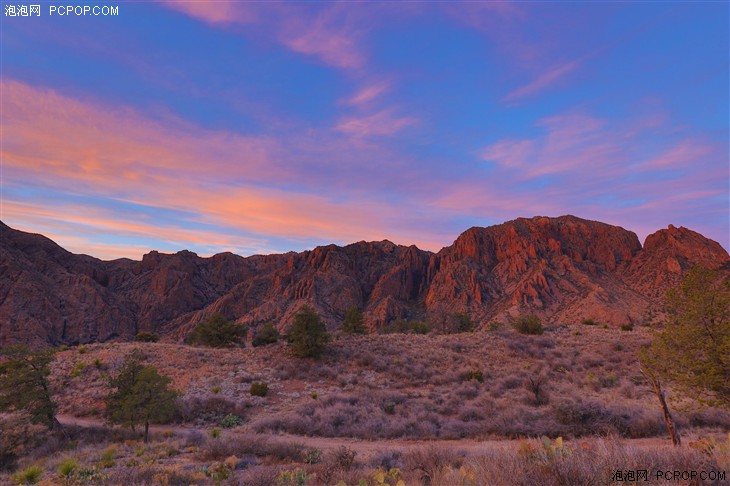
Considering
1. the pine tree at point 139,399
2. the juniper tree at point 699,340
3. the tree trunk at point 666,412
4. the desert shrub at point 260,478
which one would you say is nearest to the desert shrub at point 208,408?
the pine tree at point 139,399

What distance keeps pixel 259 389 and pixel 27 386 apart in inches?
497

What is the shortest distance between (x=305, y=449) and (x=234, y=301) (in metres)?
120

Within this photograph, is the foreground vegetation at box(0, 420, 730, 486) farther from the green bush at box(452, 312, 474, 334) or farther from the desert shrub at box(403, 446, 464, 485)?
the green bush at box(452, 312, 474, 334)

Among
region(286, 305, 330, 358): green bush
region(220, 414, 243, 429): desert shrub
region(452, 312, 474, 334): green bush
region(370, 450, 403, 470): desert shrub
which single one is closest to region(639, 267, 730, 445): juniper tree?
region(370, 450, 403, 470): desert shrub

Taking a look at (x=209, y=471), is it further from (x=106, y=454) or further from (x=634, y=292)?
(x=634, y=292)

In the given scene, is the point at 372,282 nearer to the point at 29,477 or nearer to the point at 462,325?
the point at 462,325

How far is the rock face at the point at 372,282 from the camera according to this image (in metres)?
96.4

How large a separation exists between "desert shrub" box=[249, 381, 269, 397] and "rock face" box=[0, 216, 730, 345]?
7214cm

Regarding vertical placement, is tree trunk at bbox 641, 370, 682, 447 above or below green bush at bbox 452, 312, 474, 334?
above

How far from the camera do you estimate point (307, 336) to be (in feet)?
109

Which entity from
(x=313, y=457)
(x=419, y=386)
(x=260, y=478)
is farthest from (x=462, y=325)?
(x=260, y=478)

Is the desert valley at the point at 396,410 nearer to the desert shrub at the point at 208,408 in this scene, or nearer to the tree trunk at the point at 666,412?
the desert shrub at the point at 208,408

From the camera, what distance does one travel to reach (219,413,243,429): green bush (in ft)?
68.3

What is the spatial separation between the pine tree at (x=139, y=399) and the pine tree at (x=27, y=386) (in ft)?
9.27
